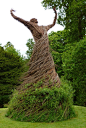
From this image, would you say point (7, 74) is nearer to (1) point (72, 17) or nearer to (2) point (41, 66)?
(1) point (72, 17)

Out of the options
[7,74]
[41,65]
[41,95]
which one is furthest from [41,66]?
[7,74]

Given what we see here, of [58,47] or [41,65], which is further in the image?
[58,47]

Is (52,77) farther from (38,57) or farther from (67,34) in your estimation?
(67,34)

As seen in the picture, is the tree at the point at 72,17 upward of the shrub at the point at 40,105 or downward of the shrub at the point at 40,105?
upward

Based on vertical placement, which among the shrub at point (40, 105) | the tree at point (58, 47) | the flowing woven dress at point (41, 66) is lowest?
the shrub at point (40, 105)

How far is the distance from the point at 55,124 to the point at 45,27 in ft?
13.4

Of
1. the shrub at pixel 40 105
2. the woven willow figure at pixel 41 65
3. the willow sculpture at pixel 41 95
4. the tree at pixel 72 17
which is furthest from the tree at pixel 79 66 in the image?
the shrub at pixel 40 105

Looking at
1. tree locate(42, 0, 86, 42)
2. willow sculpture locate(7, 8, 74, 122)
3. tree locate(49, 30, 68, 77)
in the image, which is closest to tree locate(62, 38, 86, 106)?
tree locate(42, 0, 86, 42)

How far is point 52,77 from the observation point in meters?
5.54

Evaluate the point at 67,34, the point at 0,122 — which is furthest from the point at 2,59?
the point at 0,122

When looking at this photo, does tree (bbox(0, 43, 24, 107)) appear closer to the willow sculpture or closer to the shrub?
the willow sculpture

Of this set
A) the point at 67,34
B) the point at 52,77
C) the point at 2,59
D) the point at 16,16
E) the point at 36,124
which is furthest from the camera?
the point at 67,34

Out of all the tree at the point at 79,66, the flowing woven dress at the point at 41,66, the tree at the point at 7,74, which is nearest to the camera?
the flowing woven dress at the point at 41,66

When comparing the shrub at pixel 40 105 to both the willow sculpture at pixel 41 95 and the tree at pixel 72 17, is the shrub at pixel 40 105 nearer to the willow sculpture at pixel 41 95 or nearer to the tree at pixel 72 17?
the willow sculpture at pixel 41 95
